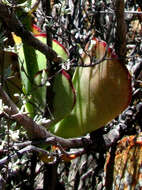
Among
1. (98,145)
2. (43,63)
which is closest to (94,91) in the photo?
(43,63)

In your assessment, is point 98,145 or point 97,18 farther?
point 97,18

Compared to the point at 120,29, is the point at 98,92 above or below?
below

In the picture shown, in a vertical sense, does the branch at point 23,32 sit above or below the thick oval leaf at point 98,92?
above

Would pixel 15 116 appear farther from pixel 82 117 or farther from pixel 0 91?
pixel 82 117

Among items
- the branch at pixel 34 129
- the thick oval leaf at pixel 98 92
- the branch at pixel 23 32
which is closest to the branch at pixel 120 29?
the thick oval leaf at pixel 98 92

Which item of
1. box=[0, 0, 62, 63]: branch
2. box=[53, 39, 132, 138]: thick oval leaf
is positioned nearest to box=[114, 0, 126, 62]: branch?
box=[53, 39, 132, 138]: thick oval leaf

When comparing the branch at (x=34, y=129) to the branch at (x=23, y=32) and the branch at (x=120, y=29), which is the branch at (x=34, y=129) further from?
the branch at (x=120, y=29)

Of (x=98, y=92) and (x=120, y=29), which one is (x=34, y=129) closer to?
(x=98, y=92)

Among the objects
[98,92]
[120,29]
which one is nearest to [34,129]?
[98,92]
